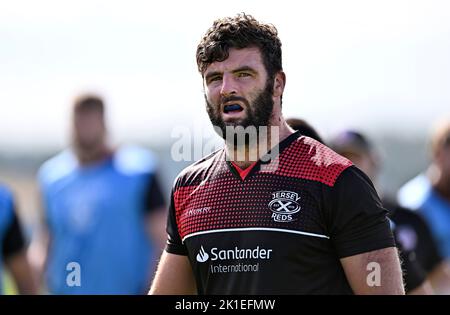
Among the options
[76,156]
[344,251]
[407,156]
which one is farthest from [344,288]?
[407,156]

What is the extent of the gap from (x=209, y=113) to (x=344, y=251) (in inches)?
33.6

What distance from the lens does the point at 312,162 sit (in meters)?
5.11

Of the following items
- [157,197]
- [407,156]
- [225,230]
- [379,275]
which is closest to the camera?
[379,275]

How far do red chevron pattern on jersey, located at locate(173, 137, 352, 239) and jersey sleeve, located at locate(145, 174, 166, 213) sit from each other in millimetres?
3365

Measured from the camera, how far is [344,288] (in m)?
4.96

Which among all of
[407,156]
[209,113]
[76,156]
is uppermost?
[209,113]

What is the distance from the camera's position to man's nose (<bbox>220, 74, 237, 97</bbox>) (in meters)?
5.05

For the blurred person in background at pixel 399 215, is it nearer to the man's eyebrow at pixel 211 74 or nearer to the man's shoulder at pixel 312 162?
the man's shoulder at pixel 312 162

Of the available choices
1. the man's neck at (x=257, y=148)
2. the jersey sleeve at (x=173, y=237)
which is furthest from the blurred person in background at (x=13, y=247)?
the man's neck at (x=257, y=148)

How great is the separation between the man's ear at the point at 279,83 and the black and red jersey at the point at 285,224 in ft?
0.70

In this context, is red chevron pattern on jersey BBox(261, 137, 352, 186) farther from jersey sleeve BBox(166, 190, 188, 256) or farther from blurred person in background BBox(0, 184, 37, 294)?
blurred person in background BBox(0, 184, 37, 294)

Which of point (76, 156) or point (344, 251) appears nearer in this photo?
point (344, 251)

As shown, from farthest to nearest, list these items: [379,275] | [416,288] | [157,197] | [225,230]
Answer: [157,197]
[416,288]
[225,230]
[379,275]
